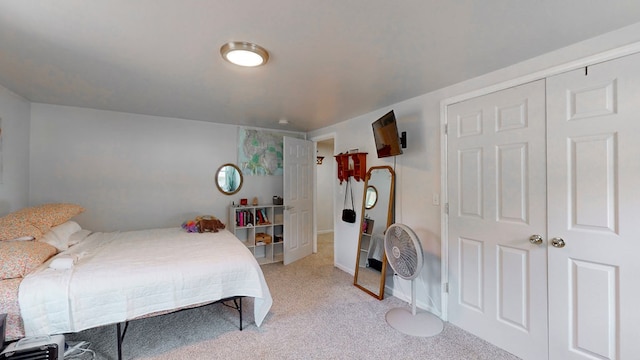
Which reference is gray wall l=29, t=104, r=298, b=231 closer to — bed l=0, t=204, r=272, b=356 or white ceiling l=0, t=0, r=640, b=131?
white ceiling l=0, t=0, r=640, b=131

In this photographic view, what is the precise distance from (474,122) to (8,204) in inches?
186

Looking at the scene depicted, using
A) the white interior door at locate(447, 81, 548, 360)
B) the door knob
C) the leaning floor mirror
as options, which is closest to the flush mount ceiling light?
the white interior door at locate(447, 81, 548, 360)

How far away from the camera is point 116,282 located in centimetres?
183

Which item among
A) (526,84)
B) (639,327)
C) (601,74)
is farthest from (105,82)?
(639,327)

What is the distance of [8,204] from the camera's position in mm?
2691

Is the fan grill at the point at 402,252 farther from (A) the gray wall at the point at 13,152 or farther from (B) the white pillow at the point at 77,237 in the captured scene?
(A) the gray wall at the point at 13,152

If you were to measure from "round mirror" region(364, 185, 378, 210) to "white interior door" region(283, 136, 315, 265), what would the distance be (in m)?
1.42

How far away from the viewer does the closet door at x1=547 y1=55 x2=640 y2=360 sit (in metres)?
1.56

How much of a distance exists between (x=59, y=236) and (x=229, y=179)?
7.11 ft

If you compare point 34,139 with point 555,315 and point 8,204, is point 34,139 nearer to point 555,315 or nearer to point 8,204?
point 8,204

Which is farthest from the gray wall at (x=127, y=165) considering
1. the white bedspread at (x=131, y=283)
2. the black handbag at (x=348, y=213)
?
the black handbag at (x=348, y=213)

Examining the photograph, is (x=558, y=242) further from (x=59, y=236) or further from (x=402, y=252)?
(x=59, y=236)

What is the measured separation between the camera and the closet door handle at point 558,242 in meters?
1.82

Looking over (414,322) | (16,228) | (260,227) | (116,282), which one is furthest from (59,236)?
(414,322)
